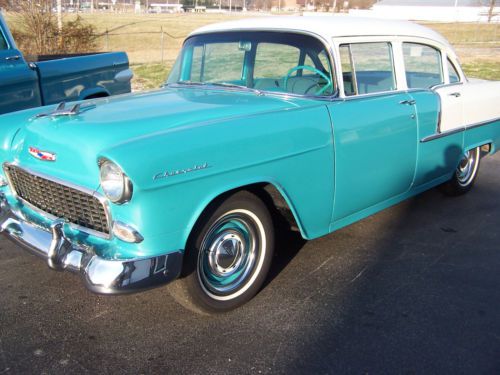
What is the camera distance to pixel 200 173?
2584 millimetres

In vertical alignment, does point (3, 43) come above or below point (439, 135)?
above

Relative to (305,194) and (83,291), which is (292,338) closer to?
(305,194)

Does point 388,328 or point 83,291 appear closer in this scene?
point 388,328

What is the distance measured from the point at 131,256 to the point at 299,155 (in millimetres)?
1159

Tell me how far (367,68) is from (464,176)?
2.12 metres

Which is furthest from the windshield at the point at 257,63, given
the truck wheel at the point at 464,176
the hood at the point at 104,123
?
the truck wheel at the point at 464,176

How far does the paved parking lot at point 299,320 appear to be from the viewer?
8.47 ft

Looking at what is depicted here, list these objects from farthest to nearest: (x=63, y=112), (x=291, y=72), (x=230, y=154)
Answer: (x=291, y=72) → (x=63, y=112) → (x=230, y=154)

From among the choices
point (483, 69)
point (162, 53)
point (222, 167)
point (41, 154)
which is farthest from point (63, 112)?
point (483, 69)

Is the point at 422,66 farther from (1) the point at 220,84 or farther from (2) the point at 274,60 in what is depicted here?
(1) the point at 220,84

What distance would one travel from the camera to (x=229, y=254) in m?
3.01

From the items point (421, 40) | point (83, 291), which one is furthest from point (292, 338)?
point (421, 40)

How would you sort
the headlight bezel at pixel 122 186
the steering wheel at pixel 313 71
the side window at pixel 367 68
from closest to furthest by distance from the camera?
the headlight bezel at pixel 122 186 → the steering wheel at pixel 313 71 → the side window at pixel 367 68

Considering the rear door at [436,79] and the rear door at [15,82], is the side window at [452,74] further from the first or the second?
the rear door at [15,82]
